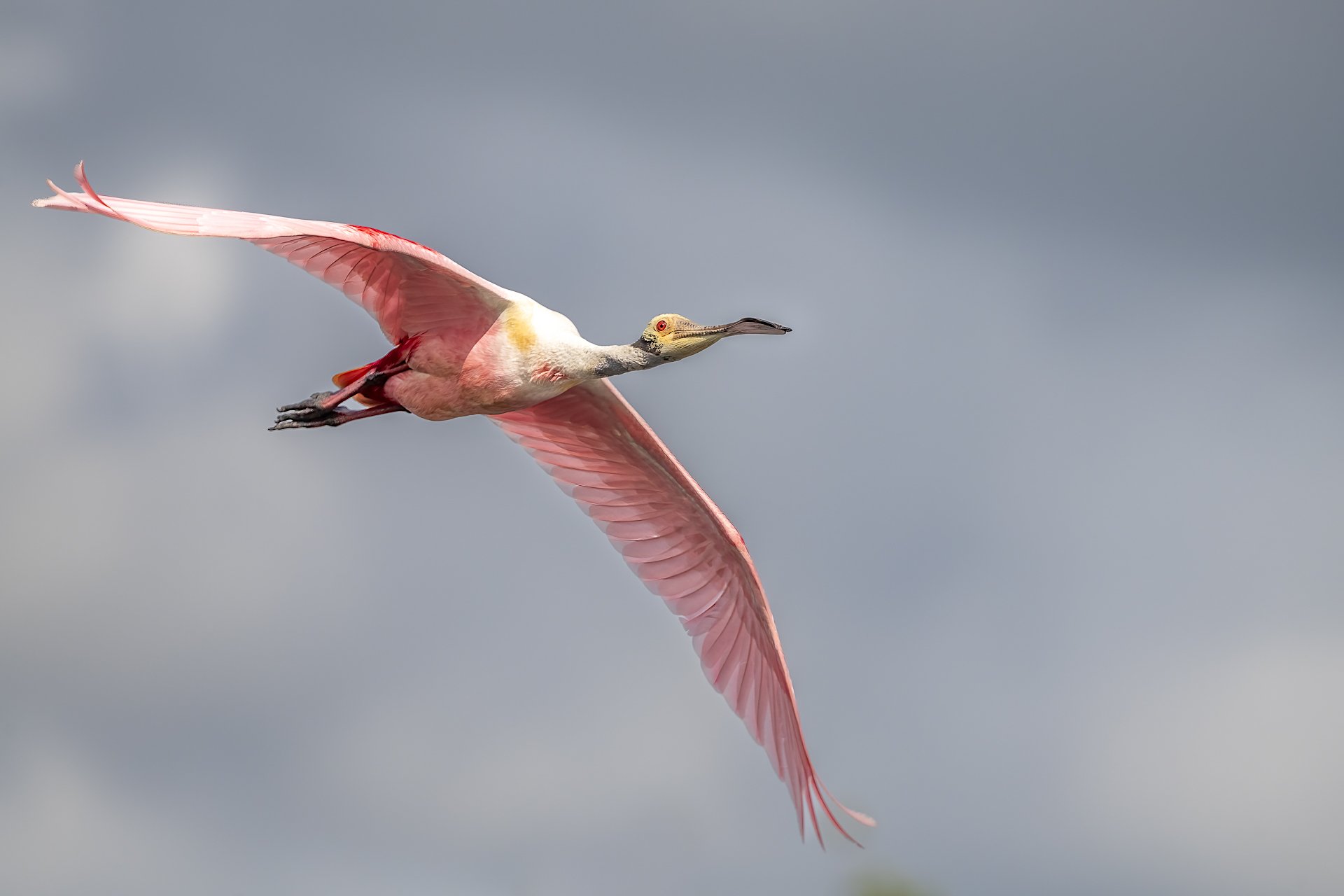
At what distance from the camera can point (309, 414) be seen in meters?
13.1

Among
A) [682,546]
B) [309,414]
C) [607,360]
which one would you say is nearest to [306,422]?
[309,414]

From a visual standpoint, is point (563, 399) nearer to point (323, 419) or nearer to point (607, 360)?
point (607, 360)

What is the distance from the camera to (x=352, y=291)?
12992 mm

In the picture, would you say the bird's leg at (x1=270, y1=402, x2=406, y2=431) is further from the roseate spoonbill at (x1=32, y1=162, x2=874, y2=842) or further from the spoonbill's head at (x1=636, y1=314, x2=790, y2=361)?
the spoonbill's head at (x1=636, y1=314, x2=790, y2=361)

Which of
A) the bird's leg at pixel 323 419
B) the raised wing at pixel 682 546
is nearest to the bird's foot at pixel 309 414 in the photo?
the bird's leg at pixel 323 419

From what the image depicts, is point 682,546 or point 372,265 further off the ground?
point 372,265

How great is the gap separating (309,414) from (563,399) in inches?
97.7

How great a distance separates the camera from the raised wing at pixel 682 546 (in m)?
15.0

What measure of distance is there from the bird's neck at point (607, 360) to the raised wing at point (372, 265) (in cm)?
66

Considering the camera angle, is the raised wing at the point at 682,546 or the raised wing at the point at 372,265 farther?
the raised wing at the point at 682,546

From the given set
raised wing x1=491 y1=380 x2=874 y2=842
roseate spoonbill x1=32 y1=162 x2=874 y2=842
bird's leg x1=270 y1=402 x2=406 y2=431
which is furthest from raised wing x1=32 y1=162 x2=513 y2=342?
raised wing x1=491 y1=380 x2=874 y2=842

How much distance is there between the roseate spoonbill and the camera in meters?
12.3

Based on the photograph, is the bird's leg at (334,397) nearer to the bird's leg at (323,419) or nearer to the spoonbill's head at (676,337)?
the bird's leg at (323,419)

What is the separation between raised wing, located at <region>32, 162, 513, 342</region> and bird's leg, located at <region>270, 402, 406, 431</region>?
60cm
